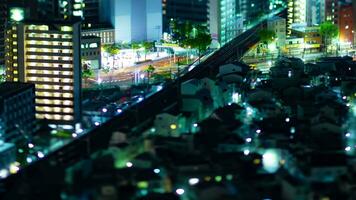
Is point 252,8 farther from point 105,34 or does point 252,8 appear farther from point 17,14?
point 17,14

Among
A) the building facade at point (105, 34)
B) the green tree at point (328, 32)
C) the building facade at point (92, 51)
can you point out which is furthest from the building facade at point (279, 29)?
the building facade at point (92, 51)

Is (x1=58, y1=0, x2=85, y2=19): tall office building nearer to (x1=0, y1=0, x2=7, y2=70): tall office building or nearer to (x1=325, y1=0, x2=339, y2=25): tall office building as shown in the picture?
(x1=0, y1=0, x2=7, y2=70): tall office building

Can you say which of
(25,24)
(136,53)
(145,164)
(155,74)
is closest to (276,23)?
(136,53)

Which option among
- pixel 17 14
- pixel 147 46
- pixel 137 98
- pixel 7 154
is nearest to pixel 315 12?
pixel 147 46

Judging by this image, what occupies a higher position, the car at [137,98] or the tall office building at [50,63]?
the tall office building at [50,63]

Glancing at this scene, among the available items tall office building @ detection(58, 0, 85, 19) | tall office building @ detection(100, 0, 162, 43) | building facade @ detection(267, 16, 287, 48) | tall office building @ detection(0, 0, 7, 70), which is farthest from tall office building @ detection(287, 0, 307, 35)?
tall office building @ detection(0, 0, 7, 70)

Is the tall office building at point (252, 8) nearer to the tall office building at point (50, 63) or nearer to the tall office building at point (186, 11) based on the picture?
the tall office building at point (186, 11)

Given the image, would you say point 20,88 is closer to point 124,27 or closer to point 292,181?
point 292,181
